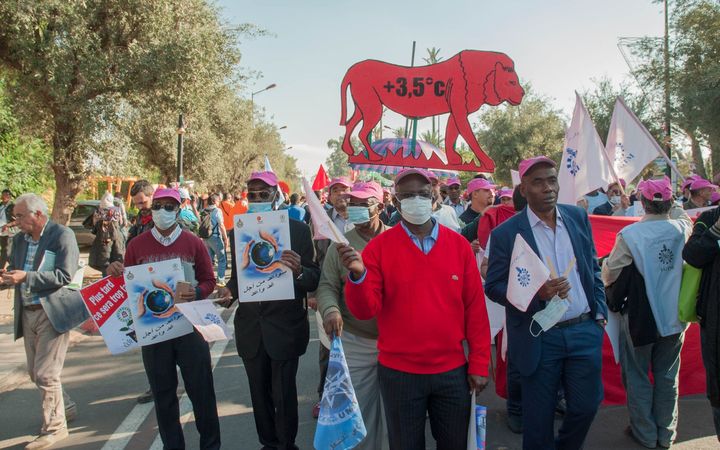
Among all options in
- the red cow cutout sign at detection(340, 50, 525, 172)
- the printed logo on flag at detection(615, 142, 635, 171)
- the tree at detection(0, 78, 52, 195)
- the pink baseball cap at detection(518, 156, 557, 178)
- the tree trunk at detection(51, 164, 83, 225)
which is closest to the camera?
the pink baseball cap at detection(518, 156, 557, 178)

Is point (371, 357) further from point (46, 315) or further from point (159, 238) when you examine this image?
point (46, 315)

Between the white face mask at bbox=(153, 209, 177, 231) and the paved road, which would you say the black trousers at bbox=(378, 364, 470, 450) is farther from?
the white face mask at bbox=(153, 209, 177, 231)

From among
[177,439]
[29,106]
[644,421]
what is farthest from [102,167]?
[644,421]

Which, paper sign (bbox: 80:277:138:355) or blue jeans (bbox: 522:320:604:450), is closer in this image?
blue jeans (bbox: 522:320:604:450)

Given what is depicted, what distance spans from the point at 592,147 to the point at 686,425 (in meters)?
2.58

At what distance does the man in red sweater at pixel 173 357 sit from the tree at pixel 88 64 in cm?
846

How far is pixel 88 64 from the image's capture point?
11227 mm

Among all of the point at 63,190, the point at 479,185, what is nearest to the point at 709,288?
the point at 479,185

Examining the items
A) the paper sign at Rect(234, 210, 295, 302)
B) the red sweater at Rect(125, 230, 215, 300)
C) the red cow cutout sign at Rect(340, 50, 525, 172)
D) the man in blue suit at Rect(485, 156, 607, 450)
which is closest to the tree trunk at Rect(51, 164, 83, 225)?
the red cow cutout sign at Rect(340, 50, 525, 172)

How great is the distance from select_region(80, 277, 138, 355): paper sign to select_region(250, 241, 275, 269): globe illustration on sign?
3.87 ft

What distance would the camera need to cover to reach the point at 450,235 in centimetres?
310

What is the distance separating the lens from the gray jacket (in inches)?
184

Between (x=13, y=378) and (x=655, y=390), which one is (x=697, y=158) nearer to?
(x=655, y=390)

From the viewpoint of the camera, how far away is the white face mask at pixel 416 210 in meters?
3.05
